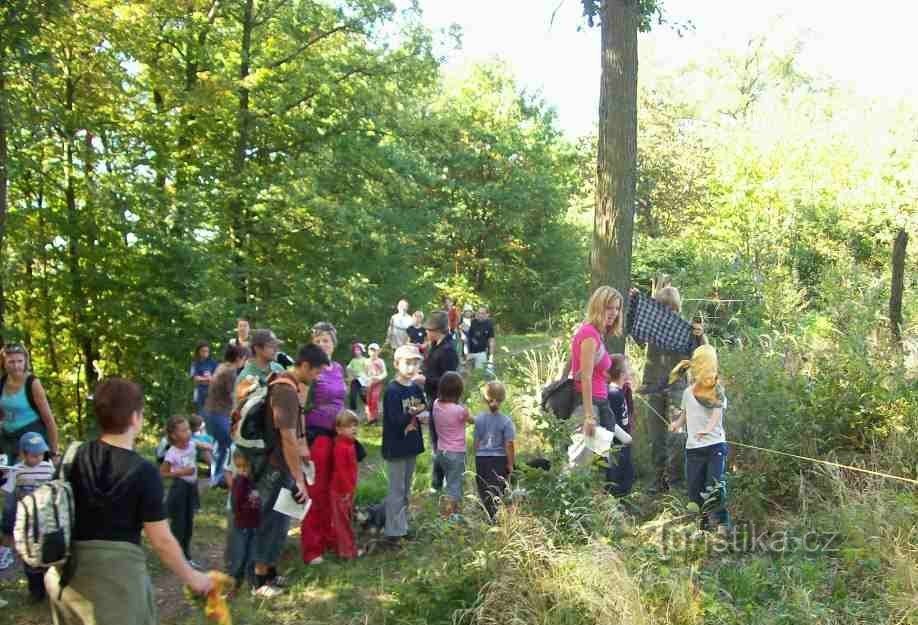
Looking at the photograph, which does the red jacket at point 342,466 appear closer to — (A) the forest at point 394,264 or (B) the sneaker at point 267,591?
(A) the forest at point 394,264

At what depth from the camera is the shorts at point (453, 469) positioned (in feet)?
21.5

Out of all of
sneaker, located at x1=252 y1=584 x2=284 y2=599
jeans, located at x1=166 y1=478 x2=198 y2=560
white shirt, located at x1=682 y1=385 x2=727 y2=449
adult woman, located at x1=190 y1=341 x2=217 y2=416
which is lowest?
sneaker, located at x1=252 y1=584 x2=284 y2=599

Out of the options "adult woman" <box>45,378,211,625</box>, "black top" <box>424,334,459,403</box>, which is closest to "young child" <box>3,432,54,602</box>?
"adult woman" <box>45,378,211,625</box>

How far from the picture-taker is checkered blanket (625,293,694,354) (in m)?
7.13

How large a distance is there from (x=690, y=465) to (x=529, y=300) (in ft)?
79.2

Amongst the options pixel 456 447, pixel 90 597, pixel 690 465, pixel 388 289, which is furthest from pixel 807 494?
pixel 388 289

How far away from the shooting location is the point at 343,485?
6.21 metres

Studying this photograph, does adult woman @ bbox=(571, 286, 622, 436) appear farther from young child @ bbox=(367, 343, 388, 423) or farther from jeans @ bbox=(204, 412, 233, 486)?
young child @ bbox=(367, 343, 388, 423)

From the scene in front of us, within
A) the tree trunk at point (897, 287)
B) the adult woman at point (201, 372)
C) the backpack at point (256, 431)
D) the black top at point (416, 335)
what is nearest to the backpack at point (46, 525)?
the backpack at point (256, 431)

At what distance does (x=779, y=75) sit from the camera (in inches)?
1453

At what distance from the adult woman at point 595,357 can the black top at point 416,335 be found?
7.62 meters

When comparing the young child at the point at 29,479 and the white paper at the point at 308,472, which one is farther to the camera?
the white paper at the point at 308,472

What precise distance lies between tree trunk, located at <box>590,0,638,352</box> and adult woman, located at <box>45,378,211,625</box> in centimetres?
502

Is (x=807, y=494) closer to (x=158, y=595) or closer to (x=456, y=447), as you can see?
(x=456, y=447)
